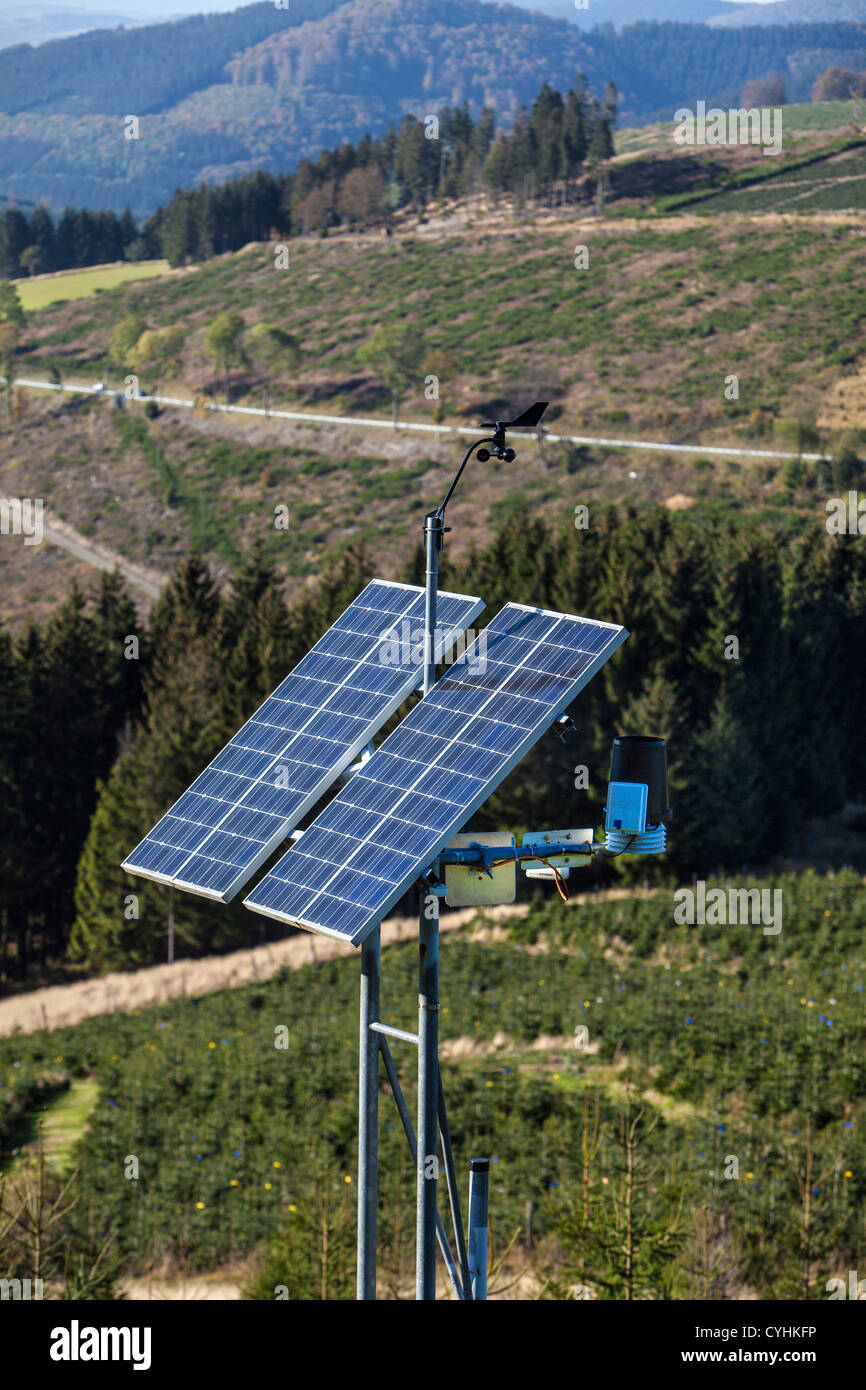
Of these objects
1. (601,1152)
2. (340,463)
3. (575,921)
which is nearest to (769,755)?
(575,921)

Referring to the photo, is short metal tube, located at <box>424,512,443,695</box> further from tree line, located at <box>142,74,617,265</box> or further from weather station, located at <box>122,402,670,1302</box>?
tree line, located at <box>142,74,617,265</box>

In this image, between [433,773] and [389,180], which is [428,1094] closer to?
[433,773]

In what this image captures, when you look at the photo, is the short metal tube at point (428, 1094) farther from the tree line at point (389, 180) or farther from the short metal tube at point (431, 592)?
the tree line at point (389, 180)

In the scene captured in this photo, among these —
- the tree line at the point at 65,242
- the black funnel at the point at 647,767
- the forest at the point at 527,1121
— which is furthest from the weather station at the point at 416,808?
the tree line at the point at 65,242

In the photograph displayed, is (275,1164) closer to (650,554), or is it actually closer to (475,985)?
(475,985)

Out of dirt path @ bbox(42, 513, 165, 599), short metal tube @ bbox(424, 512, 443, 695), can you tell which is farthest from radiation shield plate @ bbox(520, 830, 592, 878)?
dirt path @ bbox(42, 513, 165, 599)

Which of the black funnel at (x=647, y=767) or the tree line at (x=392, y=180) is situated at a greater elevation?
the tree line at (x=392, y=180)
